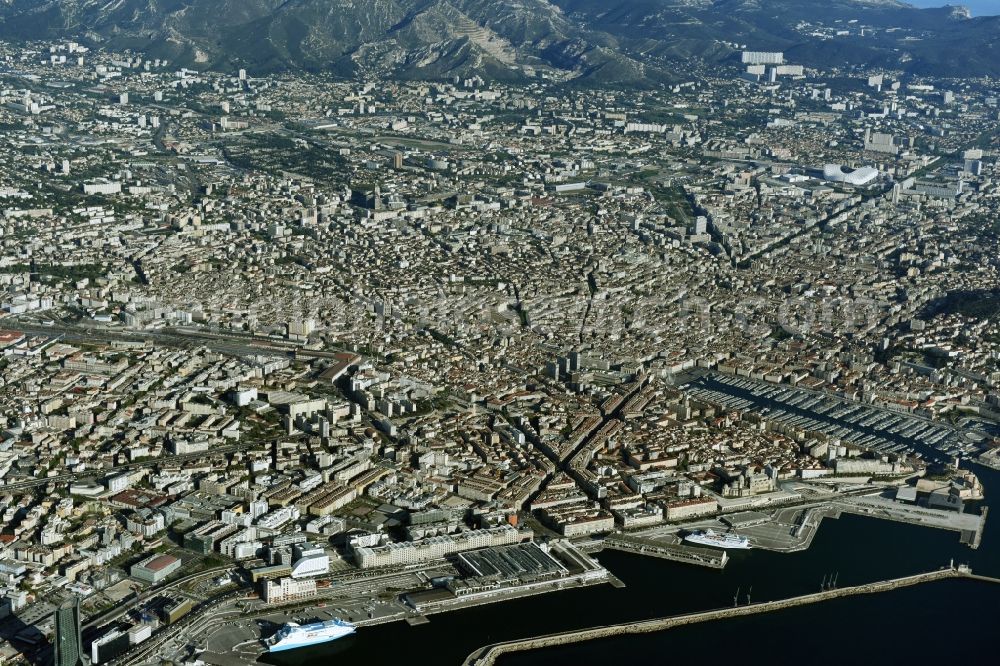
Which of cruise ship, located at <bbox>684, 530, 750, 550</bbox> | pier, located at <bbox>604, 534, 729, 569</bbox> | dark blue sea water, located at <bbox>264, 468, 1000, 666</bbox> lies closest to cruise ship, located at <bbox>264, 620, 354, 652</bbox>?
dark blue sea water, located at <bbox>264, 468, 1000, 666</bbox>

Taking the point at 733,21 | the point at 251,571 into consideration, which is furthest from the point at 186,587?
the point at 733,21

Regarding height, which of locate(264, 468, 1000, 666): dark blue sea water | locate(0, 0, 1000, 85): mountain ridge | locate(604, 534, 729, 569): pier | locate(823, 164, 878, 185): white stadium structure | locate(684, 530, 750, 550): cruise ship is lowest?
locate(264, 468, 1000, 666): dark blue sea water

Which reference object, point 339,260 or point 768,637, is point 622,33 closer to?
point 339,260

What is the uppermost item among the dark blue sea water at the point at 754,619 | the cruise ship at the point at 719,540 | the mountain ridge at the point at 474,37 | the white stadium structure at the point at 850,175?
the mountain ridge at the point at 474,37

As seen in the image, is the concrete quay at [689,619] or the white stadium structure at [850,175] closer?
the concrete quay at [689,619]

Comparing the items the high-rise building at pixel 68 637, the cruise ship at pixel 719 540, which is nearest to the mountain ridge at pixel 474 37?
the cruise ship at pixel 719 540

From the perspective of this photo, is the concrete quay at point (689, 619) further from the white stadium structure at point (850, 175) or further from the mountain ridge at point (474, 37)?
the mountain ridge at point (474, 37)

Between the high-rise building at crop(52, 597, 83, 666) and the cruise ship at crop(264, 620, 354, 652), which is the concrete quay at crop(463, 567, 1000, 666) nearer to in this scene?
the cruise ship at crop(264, 620, 354, 652)
